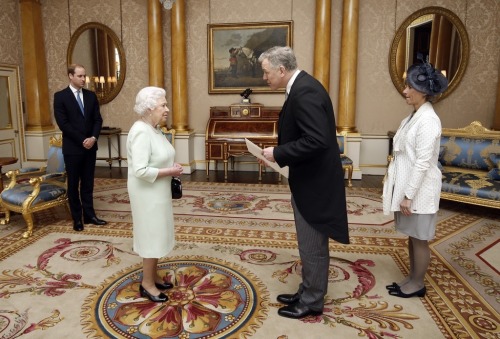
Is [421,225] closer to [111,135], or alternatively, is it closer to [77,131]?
[77,131]

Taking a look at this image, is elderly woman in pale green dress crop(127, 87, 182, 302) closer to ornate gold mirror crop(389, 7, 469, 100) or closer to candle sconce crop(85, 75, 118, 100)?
ornate gold mirror crop(389, 7, 469, 100)

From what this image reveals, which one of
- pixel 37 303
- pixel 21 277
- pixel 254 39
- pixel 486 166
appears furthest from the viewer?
pixel 254 39

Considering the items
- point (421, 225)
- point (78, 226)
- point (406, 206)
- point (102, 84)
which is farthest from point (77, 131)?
point (102, 84)

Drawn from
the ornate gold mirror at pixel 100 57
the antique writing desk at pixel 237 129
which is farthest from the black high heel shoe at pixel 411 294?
the ornate gold mirror at pixel 100 57

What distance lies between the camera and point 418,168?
2340 mm

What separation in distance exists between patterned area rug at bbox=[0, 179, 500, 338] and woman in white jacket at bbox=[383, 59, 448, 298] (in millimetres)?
443

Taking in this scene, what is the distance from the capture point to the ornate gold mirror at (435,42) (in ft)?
21.8

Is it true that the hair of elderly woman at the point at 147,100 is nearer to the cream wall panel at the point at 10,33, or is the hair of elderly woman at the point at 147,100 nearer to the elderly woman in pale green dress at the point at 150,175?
the elderly woman in pale green dress at the point at 150,175

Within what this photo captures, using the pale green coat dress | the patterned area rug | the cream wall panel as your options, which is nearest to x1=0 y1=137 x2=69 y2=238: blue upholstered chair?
the patterned area rug

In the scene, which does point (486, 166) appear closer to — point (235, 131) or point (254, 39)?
point (235, 131)

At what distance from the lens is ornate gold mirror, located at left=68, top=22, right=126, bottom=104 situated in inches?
305

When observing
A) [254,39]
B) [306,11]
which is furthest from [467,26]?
[254,39]

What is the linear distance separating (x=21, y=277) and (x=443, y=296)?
3214mm

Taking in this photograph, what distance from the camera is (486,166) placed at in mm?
5086
